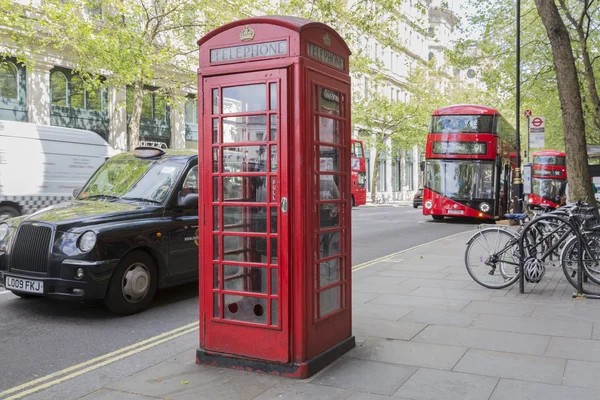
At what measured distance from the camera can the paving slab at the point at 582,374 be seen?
4016 millimetres

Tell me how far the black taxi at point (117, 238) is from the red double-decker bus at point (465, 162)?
572 inches

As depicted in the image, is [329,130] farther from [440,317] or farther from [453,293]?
[453,293]

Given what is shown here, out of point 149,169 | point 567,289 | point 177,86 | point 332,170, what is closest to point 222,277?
point 332,170

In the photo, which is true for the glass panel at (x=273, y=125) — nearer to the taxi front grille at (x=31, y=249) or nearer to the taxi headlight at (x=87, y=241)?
the taxi headlight at (x=87, y=241)

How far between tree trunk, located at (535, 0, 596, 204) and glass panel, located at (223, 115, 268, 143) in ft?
27.7

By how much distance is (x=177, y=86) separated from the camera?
2398 cm

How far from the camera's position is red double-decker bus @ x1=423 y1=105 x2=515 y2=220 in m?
20.3

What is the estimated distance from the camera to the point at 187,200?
23.4ft

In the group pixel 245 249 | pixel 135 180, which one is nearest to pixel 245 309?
pixel 245 249

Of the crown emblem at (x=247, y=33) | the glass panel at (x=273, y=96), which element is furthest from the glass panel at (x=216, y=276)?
the crown emblem at (x=247, y=33)

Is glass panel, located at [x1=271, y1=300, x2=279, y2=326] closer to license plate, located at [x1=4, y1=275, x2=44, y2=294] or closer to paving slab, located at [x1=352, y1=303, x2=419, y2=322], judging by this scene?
paving slab, located at [x1=352, y1=303, x2=419, y2=322]

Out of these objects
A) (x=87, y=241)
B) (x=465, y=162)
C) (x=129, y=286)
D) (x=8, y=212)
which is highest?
(x=465, y=162)

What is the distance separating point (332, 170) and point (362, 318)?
2094mm

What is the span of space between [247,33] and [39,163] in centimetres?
1228
